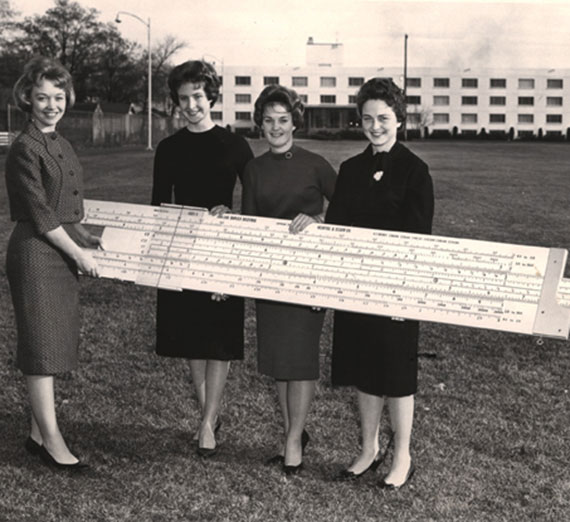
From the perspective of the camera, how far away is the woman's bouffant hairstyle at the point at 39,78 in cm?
424

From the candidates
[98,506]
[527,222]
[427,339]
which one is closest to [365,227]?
[98,506]

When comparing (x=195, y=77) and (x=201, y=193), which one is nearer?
(x=195, y=77)

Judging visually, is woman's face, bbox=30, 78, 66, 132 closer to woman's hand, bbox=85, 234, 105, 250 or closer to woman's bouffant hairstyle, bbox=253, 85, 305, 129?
woman's hand, bbox=85, 234, 105, 250

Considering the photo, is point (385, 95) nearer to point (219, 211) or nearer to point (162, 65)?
point (219, 211)

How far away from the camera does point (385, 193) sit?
13.4ft

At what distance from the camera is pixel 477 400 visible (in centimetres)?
583

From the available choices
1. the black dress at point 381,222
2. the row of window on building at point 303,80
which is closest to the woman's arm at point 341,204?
the black dress at point 381,222

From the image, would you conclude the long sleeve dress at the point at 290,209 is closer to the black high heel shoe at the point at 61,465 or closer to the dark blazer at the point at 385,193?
the dark blazer at the point at 385,193

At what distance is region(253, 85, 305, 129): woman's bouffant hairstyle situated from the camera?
430 cm

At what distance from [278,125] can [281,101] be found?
12cm

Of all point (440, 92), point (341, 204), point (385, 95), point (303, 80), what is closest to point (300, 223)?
point (341, 204)

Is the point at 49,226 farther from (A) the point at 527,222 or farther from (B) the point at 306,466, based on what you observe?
(A) the point at 527,222

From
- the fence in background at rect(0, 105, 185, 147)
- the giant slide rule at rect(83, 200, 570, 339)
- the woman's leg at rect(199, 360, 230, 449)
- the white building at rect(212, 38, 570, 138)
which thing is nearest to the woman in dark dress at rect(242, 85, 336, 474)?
the giant slide rule at rect(83, 200, 570, 339)

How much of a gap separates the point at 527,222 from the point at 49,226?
13.3 metres
